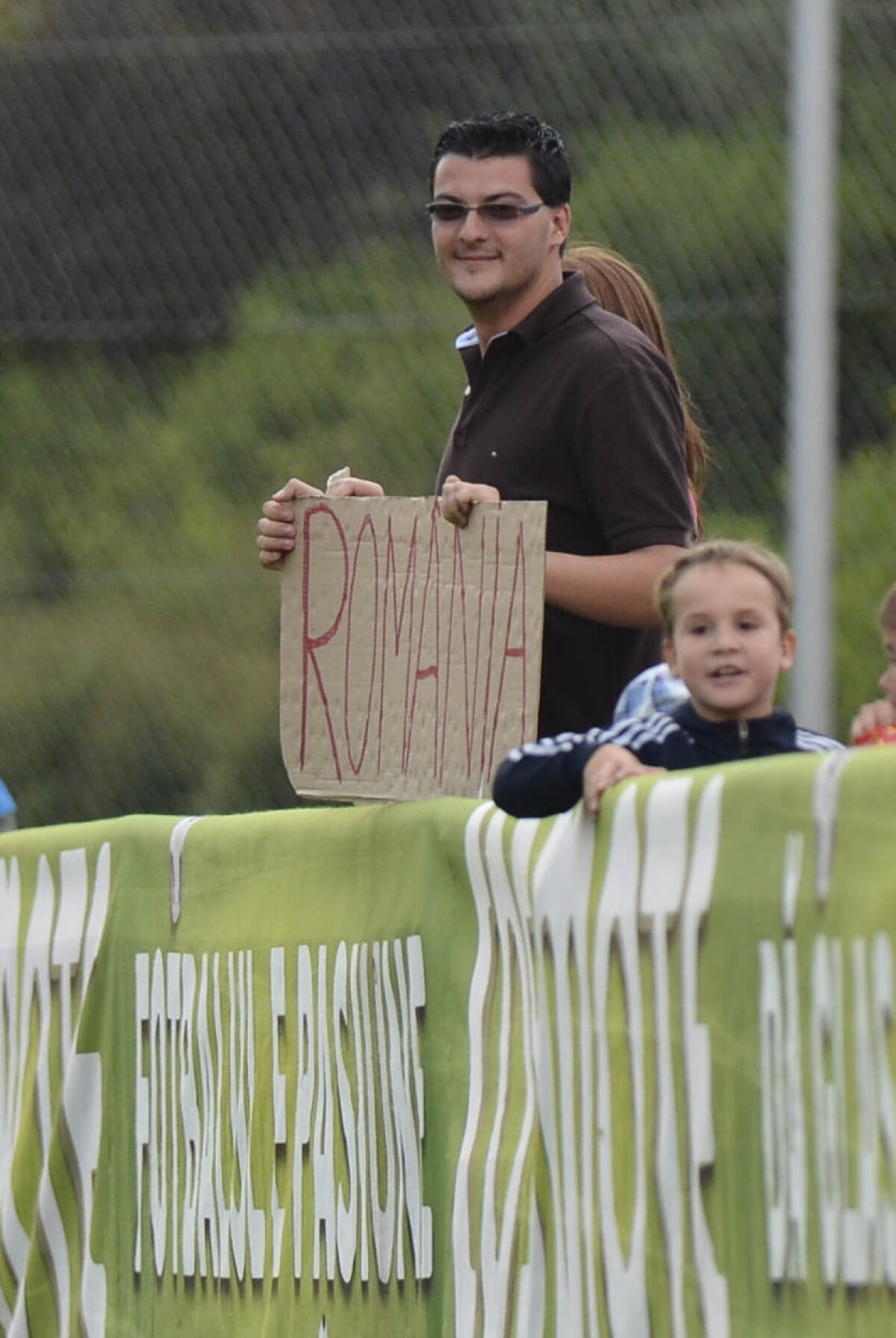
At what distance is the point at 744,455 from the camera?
7.80 meters

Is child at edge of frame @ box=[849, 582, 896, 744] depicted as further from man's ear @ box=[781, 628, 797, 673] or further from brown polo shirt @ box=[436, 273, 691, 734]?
man's ear @ box=[781, 628, 797, 673]

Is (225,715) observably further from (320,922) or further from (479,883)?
(479,883)

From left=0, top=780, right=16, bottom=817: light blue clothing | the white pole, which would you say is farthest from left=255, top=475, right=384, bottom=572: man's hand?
left=0, top=780, right=16, bottom=817: light blue clothing

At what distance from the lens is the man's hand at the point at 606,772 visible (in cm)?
304

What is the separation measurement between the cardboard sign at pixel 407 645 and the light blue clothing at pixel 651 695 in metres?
0.12

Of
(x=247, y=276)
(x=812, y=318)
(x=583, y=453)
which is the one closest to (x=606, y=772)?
(x=583, y=453)

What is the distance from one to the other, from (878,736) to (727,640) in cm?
74

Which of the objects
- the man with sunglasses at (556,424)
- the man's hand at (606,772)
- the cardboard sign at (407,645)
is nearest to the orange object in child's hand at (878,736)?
the man with sunglasses at (556,424)

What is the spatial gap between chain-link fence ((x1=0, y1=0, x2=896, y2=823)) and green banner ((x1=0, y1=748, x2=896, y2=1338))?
11.4 ft

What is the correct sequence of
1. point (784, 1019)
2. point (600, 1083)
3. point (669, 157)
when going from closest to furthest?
point (784, 1019) → point (600, 1083) → point (669, 157)

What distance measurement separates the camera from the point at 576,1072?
10.2 feet

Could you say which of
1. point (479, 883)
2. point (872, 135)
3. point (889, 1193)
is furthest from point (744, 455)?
point (889, 1193)

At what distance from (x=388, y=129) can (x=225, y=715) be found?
1924 millimetres

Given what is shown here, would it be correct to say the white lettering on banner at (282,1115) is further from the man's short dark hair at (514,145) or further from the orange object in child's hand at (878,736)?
the man's short dark hair at (514,145)
